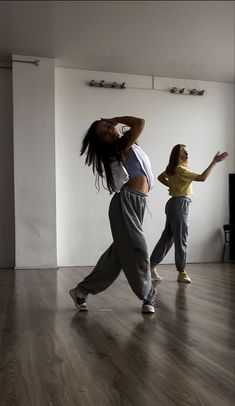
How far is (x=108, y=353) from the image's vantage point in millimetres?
1896

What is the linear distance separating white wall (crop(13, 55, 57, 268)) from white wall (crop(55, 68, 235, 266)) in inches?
11.8

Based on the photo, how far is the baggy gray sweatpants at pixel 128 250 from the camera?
262cm

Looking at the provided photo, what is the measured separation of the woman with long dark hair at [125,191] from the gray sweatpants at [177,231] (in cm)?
154

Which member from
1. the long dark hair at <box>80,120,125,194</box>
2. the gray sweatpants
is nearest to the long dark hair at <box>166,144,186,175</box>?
the gray sweatpants

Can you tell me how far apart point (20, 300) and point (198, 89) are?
4.50m

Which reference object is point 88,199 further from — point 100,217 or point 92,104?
point 92,104

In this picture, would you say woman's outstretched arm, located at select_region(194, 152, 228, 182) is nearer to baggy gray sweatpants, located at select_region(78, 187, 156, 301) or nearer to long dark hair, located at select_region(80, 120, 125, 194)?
baggy gray sweatpants, located at select_region(78, 187, 156, 301)

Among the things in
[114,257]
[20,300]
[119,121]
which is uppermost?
[119,121]

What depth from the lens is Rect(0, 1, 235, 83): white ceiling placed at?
14.2ft

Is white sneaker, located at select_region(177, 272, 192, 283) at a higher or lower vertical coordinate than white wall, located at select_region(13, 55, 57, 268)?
lower

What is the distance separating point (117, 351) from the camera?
1.92 metres

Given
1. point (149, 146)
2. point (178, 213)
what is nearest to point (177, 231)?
point (178, 213)

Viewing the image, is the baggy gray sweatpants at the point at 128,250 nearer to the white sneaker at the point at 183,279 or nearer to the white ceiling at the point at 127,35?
the white sneaker at the point at 183,279

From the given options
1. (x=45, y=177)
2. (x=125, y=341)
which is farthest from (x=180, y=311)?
(x=45, y=177)
